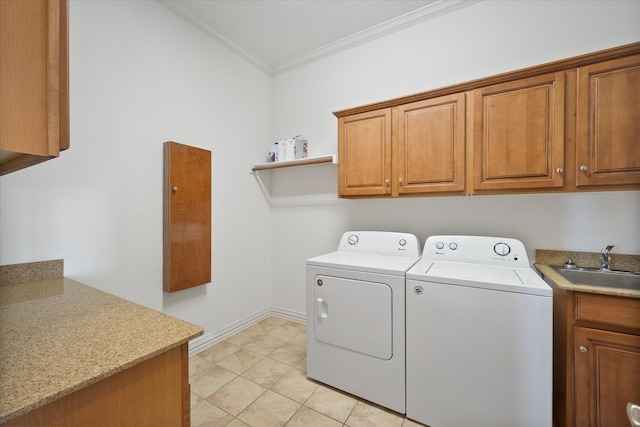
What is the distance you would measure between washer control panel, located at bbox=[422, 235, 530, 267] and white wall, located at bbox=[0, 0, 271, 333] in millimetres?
1919

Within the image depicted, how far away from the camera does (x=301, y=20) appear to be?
2.40 meters

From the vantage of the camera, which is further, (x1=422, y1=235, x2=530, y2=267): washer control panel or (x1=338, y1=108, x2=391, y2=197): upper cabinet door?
(x1=338, y1=108, x2=391, y2=197): upper cabinet door

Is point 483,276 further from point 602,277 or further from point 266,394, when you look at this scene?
point 266,394

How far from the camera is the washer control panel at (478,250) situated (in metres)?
1.77

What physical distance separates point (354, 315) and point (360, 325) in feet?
0.24

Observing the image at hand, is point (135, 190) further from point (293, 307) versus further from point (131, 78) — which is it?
point (293, 307)

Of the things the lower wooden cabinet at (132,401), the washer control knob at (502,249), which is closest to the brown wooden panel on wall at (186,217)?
the lower wooden cabinet at (132,401)

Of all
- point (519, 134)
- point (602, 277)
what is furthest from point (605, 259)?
point (519, 134)

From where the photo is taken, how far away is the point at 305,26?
2.48 meters

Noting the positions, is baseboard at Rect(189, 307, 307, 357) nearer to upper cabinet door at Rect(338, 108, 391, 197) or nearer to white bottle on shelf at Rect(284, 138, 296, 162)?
upper cabinet door at Rect(338, 108, 391, 197)

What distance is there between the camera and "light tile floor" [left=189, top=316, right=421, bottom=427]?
5.29 ft

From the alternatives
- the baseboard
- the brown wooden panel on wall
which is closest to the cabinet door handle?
the baseboard

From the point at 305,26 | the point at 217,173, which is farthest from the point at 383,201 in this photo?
the point at 305,26

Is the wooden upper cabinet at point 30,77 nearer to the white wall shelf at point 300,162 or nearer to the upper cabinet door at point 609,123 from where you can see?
the white wall shelf at point 300,162
